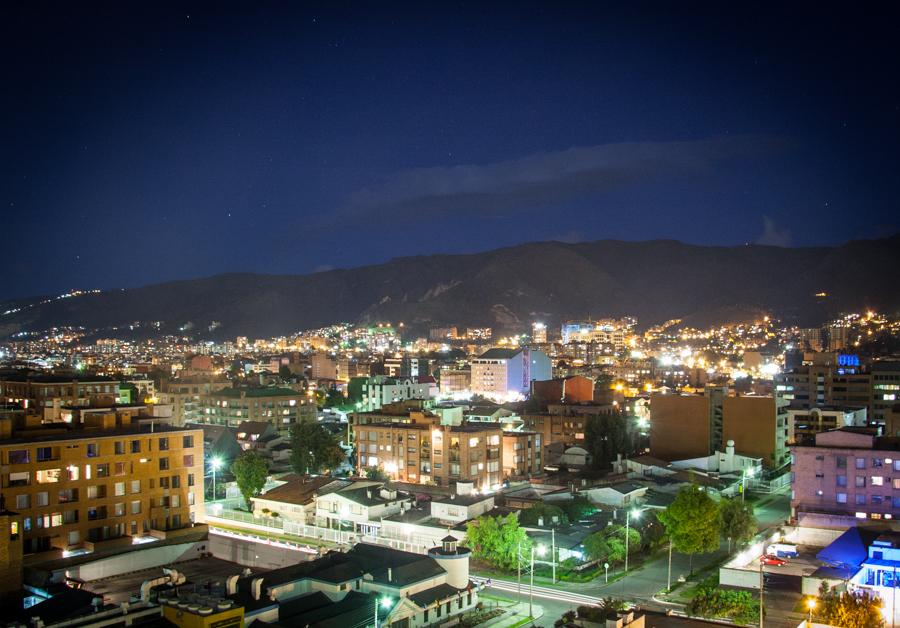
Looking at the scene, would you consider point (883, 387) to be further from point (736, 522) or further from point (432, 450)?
point (736, 522)

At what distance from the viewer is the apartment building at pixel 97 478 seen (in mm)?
18906

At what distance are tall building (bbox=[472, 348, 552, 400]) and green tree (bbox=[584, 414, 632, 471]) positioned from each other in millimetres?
29513

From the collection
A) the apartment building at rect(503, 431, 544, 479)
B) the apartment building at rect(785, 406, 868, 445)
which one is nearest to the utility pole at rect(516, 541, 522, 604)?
the apartment building at rect(503, 431, 544, 479)

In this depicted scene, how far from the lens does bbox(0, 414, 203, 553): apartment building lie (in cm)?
1891

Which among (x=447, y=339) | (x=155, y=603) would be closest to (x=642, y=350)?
(x=447, y=339)

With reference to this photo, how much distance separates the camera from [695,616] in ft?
53.9

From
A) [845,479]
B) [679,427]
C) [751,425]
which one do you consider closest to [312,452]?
[679,427]

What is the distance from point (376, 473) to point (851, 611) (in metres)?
22.8

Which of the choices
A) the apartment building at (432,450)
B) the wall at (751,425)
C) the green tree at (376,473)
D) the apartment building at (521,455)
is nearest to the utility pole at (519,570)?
the apartment building at (432,450)

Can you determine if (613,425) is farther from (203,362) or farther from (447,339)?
(447,339)

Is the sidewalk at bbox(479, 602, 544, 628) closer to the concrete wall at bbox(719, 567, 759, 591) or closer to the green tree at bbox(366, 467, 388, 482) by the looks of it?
the concrete wall at bbox(719, 567, 759, 591)

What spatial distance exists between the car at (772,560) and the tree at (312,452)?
60.7 feet

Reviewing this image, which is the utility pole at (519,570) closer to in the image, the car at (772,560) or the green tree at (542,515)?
the green tree at (542,515)

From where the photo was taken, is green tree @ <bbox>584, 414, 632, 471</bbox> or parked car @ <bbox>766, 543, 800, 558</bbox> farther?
green tree @ <bbox>584, 414, 632, 471</bbox>
